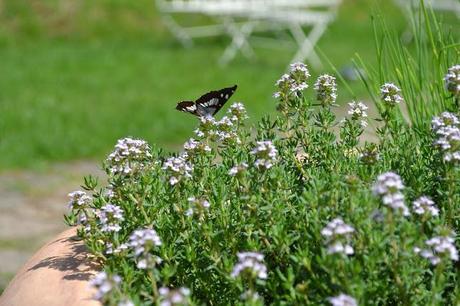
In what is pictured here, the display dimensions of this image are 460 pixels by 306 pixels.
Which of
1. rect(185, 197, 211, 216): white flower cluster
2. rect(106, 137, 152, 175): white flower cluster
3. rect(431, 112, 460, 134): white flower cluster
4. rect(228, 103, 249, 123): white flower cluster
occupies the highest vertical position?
rect(228, 103, 249, 123): white flower cluster

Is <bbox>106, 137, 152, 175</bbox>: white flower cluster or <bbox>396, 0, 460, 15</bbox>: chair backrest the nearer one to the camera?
<bbox>106, 137, 152, 175</bbox>: white flower cluster

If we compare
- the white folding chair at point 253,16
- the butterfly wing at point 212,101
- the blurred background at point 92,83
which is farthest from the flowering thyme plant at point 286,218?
the white folding chair at point 253,16

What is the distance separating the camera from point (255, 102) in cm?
939

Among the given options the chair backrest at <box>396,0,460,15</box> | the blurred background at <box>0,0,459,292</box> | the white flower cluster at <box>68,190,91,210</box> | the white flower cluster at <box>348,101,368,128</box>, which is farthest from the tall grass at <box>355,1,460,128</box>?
the chair backrest at <box>396,0,460,15</box>

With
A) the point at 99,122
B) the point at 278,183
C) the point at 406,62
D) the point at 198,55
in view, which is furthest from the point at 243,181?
the point at 198,55

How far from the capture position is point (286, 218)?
2.62 metres

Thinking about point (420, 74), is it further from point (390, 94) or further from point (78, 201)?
point (78, 201)

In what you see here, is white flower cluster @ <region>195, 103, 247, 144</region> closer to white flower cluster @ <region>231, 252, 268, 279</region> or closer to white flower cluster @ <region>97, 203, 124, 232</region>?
white flower cluster @ <region>97, 203, 124, 232</region>

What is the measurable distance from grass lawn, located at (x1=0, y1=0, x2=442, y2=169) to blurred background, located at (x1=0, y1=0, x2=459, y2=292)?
0.01 meters

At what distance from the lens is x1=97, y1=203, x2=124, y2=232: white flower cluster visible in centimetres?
244

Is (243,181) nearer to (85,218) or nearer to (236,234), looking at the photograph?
(236,234)

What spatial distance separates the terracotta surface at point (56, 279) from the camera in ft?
8.18

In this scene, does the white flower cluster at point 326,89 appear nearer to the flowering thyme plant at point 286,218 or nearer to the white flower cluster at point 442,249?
the flowering thyme plant at point 286,218

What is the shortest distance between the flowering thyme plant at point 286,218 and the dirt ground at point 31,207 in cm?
269
